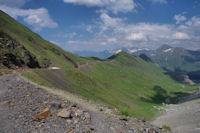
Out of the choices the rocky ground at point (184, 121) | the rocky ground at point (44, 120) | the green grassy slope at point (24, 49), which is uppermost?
the green grassy slope at point (24, 49)

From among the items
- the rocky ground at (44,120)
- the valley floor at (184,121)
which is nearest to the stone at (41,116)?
the rocky ground at (44,120)

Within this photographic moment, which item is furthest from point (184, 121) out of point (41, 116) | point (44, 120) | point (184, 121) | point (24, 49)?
point (24, 49)

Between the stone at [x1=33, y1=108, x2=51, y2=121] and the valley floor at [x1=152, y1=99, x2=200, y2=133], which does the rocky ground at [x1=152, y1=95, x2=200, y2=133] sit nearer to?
the valley floor at [x1=152, y1=99, x2=200, y2=133]

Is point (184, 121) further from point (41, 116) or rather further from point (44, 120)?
point (41, 116)

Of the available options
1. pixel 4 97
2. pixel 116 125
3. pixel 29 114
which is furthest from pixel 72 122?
pixel 4 97

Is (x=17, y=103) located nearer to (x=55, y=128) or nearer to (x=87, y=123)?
(x=55, y=128)

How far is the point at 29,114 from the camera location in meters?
14.6

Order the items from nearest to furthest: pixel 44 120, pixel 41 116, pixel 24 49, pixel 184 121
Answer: pixel 44 120 < pixel 41 116 < pixel 184 121 < pixel 24 49

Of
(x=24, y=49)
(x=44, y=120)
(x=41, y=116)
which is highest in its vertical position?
(x=24, y=49)

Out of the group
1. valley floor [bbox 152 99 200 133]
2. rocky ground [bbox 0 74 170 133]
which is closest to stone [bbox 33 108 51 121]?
rocky ground [bbox 0 74 170 133]

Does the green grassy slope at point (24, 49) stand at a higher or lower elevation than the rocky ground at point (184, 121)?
higher

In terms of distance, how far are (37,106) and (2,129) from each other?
5613 millimetres

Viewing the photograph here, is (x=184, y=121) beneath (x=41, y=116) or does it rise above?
beneath

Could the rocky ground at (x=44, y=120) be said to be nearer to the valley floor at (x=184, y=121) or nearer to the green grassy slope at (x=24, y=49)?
the valley floor at (x=184, y=121)
